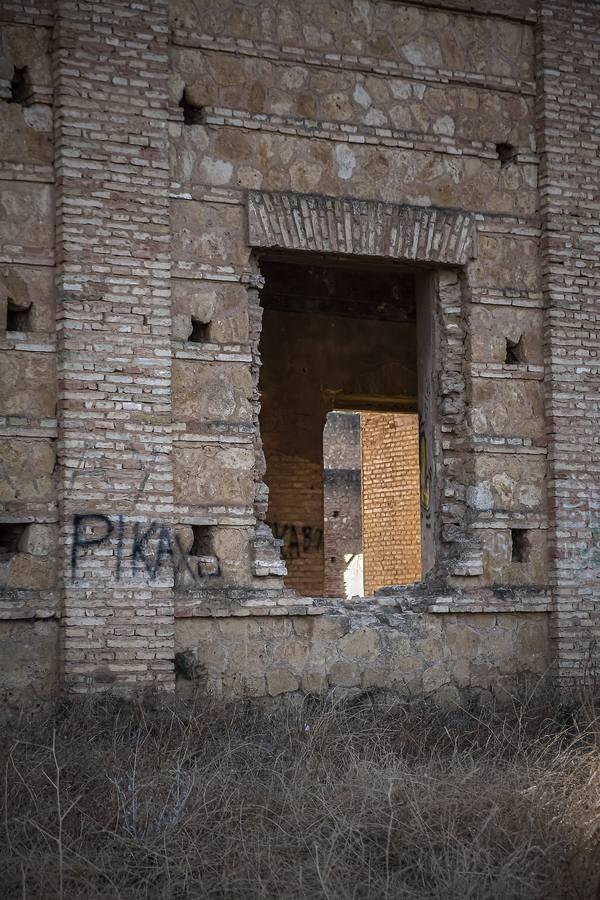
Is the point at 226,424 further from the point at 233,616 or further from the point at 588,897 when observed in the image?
the point at 588,897

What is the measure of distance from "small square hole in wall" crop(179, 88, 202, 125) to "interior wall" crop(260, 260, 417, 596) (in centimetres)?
511

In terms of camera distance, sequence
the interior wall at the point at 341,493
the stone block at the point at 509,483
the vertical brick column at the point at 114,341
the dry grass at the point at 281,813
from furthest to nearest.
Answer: the interior wall at the point at 341,493
the stone block at the point at 509,483
the vertical brick column at the point at 114,341
the dry grass at the point at 281,813

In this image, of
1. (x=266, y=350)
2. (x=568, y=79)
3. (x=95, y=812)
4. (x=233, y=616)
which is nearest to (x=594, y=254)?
(x=568, y=79)

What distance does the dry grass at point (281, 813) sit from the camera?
602 centimetres

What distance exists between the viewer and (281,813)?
6.84 meters

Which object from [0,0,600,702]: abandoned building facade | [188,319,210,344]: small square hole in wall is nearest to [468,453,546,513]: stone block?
[0,0,600,702]: abandoned building facade

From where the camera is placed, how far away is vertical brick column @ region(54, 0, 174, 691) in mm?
8875

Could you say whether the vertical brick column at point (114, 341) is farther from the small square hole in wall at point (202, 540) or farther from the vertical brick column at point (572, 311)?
the vertical brick column at point (572, 311)

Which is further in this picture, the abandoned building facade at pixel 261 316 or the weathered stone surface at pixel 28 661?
the abandoned building facade at pixel 261 316

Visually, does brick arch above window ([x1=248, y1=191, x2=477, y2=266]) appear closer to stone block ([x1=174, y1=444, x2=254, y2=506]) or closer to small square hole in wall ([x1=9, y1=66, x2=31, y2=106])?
stone block ([x1=174, y1=444, x2=254, y2=506])

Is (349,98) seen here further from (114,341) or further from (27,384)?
(27,384)

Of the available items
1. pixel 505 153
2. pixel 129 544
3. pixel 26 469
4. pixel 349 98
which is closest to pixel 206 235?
pixel 349 98

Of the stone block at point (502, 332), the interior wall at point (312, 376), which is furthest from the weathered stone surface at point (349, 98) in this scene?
the interior wall at point (312, 376)

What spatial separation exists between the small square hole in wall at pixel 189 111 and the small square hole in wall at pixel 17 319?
75.3 inches
